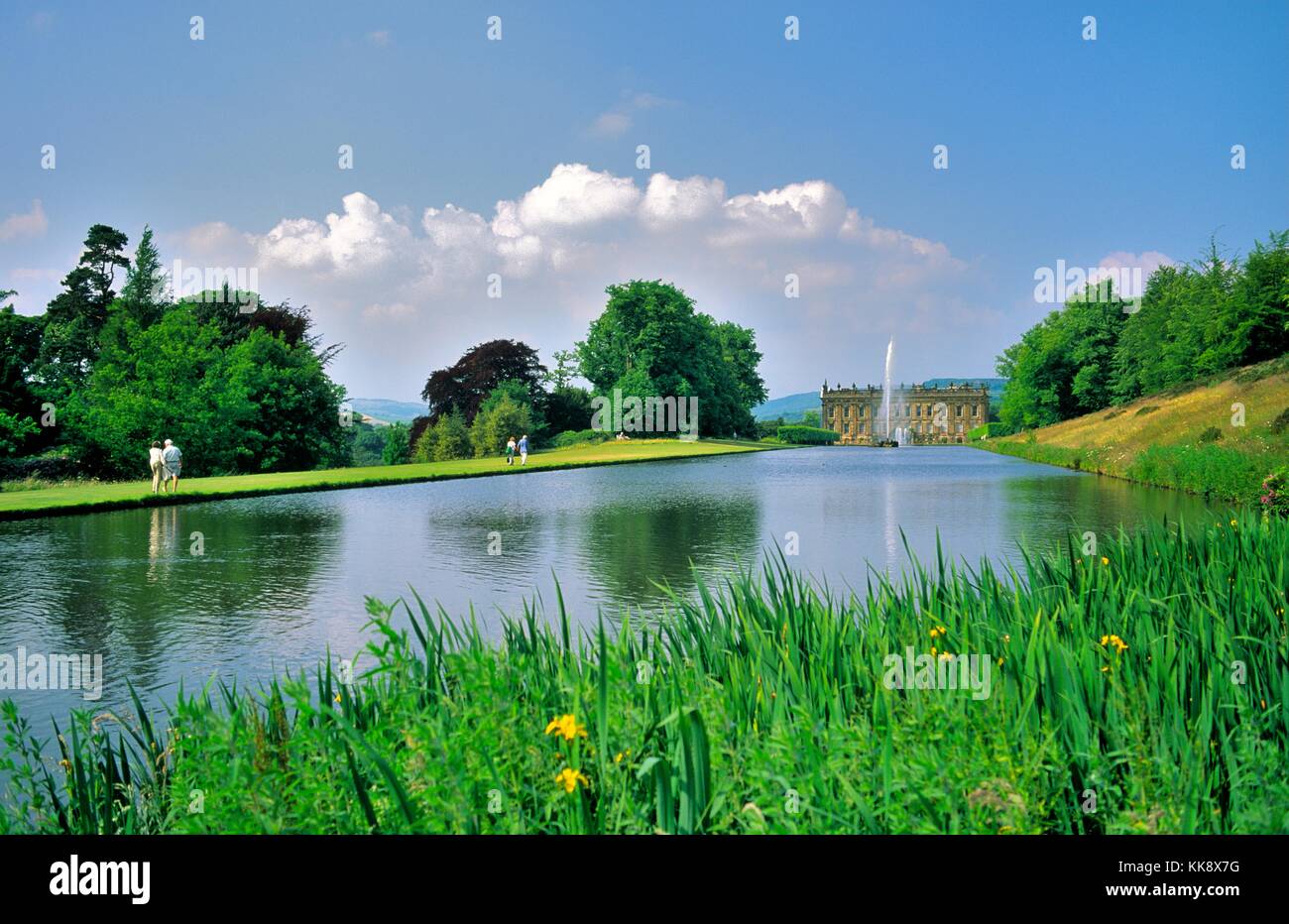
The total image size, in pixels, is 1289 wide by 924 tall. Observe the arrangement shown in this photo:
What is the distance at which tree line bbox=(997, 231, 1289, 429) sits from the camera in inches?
1620

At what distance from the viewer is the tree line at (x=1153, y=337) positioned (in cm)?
4116

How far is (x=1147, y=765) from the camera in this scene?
338 centimetres

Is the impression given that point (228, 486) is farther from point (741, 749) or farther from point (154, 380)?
point (741, 749)

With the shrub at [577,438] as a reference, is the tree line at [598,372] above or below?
above

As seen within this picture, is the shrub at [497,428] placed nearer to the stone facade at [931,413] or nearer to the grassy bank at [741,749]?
the grassy bank at [741,749]

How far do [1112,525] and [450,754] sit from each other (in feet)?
54.0

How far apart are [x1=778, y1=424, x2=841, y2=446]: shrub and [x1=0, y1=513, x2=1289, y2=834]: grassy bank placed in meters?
115

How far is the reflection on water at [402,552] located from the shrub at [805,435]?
91.9 metres

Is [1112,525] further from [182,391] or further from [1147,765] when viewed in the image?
[182,391]

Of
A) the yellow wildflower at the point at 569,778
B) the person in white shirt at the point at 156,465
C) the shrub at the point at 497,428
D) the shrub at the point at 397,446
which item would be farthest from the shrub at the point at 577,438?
the yellow wildflower at the point at 569,778
